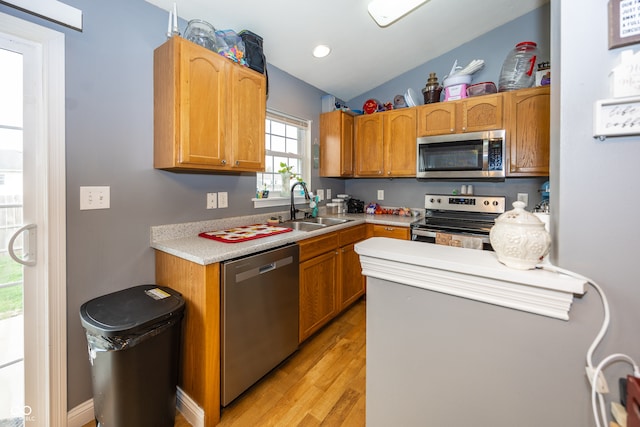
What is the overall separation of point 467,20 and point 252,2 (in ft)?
6.73

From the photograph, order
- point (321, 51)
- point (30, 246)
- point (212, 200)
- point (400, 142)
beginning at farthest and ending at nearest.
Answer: point (400, 142), point (321, 51), point (212, 200), point (30, 246)

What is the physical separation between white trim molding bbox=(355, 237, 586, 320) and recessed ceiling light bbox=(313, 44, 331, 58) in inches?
86.7

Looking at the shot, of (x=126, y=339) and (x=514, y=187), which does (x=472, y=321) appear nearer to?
(x=126, y=339)

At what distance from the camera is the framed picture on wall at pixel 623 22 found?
1.91 ft

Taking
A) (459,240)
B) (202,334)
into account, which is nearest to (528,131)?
(459,240)

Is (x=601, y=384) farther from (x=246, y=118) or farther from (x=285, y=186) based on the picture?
(x=285, y=186)

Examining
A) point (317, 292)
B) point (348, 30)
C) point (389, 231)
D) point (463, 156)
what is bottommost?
point (317, 292)

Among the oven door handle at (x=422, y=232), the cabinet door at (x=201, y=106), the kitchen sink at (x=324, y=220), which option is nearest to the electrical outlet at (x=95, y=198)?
the cabinet door at (x=201, y=106)

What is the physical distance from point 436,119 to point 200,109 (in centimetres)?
234

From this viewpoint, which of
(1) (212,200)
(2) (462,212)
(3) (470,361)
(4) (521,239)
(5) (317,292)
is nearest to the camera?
(4) (521,239)

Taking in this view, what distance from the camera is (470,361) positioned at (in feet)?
2.69

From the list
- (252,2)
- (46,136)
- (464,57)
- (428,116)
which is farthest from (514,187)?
(46,136)

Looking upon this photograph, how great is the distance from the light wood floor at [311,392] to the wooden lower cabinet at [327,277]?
0.68ft

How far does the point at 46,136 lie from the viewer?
4.37 ft
